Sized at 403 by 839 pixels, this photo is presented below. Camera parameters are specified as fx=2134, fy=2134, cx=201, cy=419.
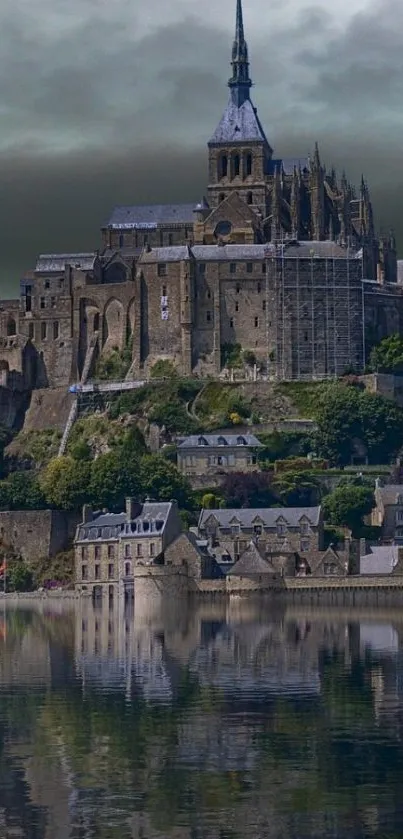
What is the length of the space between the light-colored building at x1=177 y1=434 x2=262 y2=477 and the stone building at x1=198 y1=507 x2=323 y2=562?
38.9 feet

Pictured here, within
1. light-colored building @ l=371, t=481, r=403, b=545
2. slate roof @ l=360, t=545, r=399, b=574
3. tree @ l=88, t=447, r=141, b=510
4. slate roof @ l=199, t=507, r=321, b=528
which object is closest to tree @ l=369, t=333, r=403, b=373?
light-colored building @ l=371, t=481, r=403, b=545

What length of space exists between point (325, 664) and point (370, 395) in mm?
64799

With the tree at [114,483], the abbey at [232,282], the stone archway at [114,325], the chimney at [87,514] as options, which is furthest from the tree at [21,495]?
the stone archway at [114,325]

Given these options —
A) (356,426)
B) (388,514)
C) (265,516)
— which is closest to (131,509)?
(265,516)

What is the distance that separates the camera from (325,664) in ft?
211

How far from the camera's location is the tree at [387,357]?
134 m

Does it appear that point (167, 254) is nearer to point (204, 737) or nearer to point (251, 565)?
point (251, 565)

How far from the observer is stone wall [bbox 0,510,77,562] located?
11819cm

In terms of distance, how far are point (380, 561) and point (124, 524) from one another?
1475 cm

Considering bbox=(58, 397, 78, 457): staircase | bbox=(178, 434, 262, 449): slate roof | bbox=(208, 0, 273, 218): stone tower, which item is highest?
bbox=(208, 0, 273, 218): stone tower

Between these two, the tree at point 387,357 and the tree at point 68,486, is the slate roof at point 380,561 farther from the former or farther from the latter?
the tree at point 387,357

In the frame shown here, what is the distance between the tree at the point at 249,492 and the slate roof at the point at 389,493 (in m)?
6.24

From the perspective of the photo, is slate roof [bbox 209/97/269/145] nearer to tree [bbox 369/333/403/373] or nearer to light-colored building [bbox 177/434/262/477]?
tree [bbox 369/333/403/373]

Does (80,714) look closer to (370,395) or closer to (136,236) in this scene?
(370,395)
